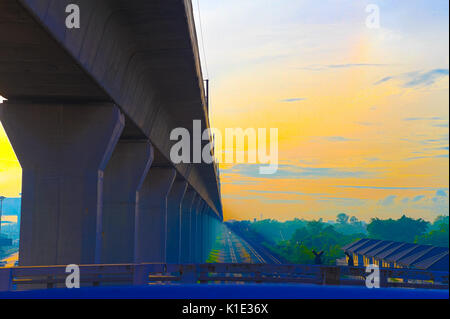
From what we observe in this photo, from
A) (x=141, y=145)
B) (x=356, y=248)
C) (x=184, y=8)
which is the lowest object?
(x=356, y=248)

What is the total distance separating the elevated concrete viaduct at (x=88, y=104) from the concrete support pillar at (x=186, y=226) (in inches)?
994

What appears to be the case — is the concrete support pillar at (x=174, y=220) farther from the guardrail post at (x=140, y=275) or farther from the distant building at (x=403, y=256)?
the guardrail post at (x=140, y=275)

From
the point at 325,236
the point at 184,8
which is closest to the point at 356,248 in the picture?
the point at 325,236

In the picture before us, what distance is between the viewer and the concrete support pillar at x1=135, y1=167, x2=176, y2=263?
3114 centimetres

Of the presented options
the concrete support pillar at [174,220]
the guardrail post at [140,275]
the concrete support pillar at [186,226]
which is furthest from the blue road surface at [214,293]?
the concrete support pillar at [186,226]

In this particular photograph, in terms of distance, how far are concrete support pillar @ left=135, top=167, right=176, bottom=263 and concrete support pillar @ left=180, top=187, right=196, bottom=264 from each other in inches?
568

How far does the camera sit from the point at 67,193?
51.1ft

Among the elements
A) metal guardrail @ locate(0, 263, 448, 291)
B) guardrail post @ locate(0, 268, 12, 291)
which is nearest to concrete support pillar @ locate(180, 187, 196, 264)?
metal guardrail @ locate(0, 263, 448, 291)

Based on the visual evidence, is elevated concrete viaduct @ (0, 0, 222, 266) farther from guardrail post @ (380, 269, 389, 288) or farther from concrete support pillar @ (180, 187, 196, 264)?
concrete support pillar @ (180, 187, 196, 264)

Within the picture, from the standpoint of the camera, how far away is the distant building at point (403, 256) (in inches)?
1781

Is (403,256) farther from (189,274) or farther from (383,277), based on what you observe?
(189,274)

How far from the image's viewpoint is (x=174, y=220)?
4138cm
